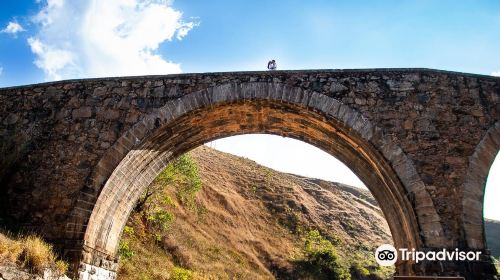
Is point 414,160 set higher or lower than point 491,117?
lower

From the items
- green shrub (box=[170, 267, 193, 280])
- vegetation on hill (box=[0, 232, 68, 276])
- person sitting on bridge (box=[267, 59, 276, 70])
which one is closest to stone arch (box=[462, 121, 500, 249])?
person sitting on bridge (box=[267, 59, 276, 70])

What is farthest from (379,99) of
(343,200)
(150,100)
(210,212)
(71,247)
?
(343,200)

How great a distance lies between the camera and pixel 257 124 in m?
10.1

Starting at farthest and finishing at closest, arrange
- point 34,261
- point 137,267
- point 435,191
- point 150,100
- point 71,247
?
point 137,267 → point 150,100 → point 71,247 → point 435,191 → point 34,261

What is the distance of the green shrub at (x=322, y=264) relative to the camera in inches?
1010

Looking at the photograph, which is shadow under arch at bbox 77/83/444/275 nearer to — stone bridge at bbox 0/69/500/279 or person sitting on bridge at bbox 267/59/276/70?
stone bridge at bbox 0/69/500/279

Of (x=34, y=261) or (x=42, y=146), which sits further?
(x=42, y=146)

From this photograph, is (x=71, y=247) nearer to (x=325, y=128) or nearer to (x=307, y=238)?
(x=325, y=128)

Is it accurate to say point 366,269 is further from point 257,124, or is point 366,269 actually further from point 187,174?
point 257,124

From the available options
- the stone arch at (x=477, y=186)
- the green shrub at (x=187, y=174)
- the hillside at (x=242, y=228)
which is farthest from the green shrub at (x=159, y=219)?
the stone arch at (x=477, y=186)

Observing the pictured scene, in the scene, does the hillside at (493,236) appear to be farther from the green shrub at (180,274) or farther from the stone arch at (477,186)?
the stone arch at (477,186)

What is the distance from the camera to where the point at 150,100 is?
345 inches

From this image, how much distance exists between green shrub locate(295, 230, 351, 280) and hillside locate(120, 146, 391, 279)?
7cm

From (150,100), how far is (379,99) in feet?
17.1
